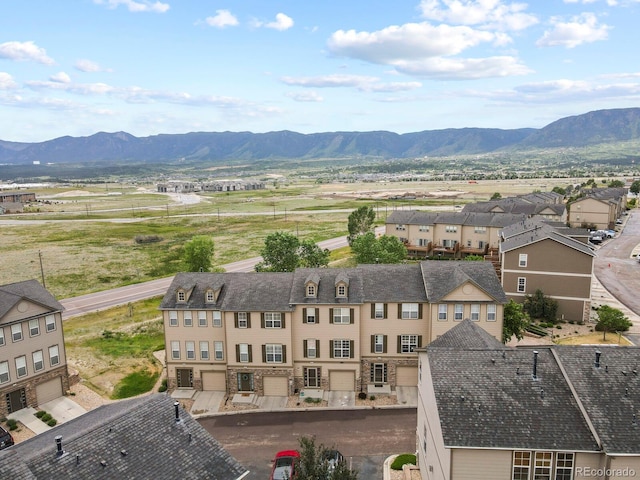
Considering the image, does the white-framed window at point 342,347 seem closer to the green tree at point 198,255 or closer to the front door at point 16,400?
the front door at point 16,400

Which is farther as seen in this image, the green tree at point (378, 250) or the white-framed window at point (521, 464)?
the green tree at point (378, 250)

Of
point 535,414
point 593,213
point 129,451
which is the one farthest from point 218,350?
point 593,213

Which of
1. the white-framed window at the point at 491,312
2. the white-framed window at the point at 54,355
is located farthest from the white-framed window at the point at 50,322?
the white-framed window at the point at 491,312

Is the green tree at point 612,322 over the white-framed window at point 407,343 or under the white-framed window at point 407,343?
under

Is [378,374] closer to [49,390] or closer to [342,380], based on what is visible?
[342,380]

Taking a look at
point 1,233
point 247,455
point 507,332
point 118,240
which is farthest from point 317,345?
point 1,233

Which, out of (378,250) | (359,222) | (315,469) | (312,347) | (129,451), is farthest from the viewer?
(359,222)

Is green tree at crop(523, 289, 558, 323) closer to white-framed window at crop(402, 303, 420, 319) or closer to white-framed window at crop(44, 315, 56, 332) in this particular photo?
white-framed window at crop(402, 303, 420, 319)
